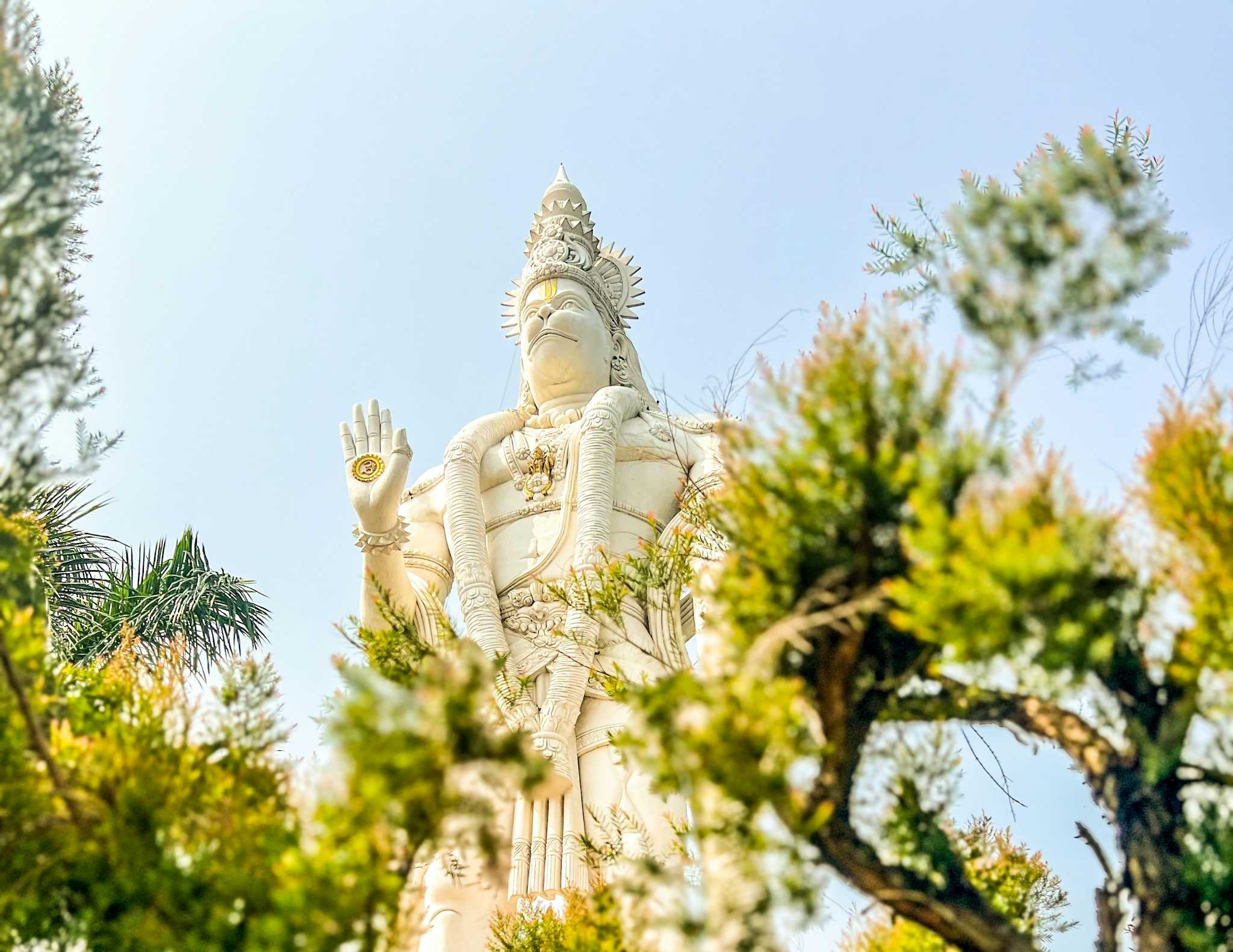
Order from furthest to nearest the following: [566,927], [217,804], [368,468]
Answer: [368,468]
[566,927]
[217,804]

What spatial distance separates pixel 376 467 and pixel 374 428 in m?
0.34

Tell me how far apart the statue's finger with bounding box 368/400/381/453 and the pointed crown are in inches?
67.0

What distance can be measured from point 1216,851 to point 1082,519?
3.78 feet

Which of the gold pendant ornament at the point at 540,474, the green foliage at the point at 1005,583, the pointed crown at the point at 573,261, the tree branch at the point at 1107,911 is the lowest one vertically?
the tree branch at the point at 1107,911

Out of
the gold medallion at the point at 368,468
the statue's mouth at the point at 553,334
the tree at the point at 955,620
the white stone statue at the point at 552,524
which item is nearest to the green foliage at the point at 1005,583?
the tree at the point at 955,620

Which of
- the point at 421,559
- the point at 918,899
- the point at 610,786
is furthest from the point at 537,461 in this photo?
the point at 918,899

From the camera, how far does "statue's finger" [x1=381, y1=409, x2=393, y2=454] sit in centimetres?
787

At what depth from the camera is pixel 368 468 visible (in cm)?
775

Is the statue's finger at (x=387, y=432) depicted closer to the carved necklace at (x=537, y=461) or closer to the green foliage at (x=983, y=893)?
the carved necklace at (x=537, y=461)

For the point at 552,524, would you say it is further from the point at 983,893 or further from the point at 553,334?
the point at 983,893

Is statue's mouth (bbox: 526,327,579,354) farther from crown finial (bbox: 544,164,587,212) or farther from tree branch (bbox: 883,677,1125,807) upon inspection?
tree branch (bbox: 883,677,1125,807)

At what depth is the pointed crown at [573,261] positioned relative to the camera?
929cm

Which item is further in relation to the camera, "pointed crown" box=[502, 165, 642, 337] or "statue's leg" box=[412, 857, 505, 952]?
"pointed crown" box=[502, 165, 642, 337]

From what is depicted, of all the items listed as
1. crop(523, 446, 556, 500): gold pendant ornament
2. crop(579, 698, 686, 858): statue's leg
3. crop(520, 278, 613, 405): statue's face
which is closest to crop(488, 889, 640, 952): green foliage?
crop(579, 698, 686, 858): statue's leg
